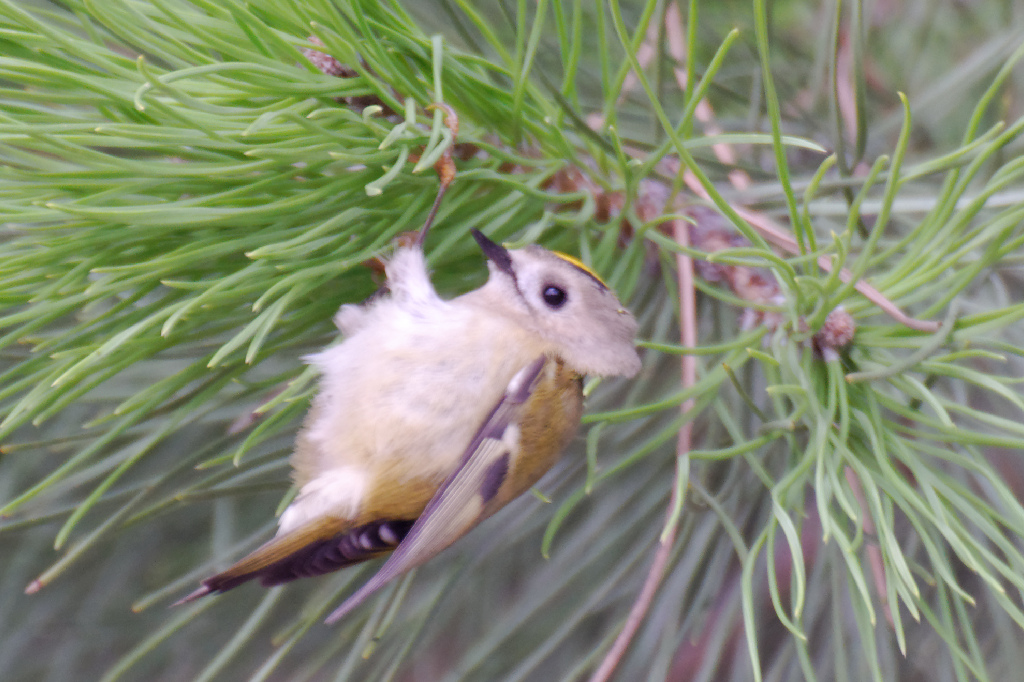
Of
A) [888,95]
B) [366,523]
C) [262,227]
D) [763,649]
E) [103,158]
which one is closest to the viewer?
[103,158]

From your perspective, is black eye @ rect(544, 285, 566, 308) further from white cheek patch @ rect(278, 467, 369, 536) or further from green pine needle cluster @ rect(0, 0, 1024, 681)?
white cheek patch @ rect(278, 467, 369, 536)

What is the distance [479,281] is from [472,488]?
216 millimetres

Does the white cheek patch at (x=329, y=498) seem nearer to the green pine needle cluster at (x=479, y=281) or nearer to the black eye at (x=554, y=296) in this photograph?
the green pine needle cluster at (x=479, y=281)

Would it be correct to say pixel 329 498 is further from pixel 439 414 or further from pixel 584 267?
pixel 584 267

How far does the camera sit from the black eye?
737mm

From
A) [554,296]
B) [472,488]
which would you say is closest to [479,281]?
[554,296]

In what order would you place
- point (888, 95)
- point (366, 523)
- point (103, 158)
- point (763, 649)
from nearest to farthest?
point (103, 158) < point (366, 523) < point (763, 649) < point (888, 95)

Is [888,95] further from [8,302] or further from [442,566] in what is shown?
[8,302]

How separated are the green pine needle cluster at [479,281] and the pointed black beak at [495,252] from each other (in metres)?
0.01

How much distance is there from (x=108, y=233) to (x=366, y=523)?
0.36 meters

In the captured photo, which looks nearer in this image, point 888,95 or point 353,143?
point 353,143

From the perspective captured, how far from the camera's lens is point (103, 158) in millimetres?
436

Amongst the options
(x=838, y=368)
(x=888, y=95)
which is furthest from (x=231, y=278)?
(x=888, y=95)

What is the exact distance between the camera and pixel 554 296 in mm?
751
